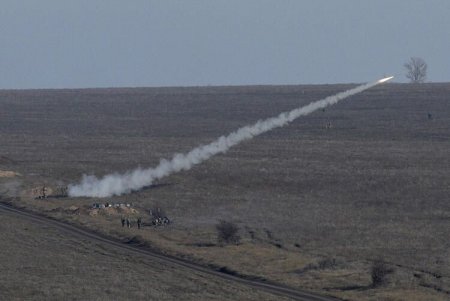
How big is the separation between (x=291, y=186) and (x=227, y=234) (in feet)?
80.4

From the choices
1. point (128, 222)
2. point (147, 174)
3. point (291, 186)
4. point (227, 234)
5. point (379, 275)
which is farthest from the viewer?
point (147, 174)

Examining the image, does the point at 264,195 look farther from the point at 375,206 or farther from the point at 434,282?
the point at 434,282

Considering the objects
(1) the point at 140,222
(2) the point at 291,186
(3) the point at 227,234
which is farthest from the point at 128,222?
(2) the point at 291,186

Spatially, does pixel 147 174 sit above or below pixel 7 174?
below

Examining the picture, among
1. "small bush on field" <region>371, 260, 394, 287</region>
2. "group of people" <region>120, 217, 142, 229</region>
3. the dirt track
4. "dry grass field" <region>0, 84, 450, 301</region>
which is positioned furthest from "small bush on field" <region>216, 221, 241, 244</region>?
"small bush on field" <region>371, 260, 394, 287</region>

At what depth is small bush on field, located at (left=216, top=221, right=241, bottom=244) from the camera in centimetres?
5878

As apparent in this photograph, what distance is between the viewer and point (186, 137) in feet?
424

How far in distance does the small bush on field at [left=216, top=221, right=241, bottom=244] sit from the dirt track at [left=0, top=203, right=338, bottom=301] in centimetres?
457

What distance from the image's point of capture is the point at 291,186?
273 feet

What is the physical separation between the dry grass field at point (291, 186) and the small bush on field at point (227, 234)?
35.6 inches

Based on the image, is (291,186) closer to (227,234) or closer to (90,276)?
(227,234)

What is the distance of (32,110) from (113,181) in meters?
107

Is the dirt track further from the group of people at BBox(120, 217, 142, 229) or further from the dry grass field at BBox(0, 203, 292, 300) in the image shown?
the group of people at BBox(120, 217, 142, 229)

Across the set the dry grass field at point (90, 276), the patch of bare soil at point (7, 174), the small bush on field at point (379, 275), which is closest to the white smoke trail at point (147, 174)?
the patch of bare soil at point (7, 174)
